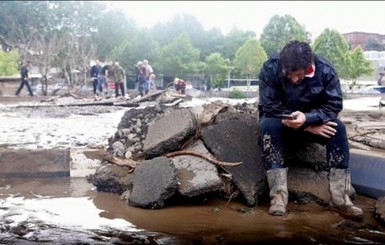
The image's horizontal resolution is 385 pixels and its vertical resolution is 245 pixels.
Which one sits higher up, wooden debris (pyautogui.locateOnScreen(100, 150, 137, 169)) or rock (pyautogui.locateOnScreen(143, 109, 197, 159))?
rock (pyautogui.locateOnScreen(143, 109, 197, 159))

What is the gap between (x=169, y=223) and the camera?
269 cm

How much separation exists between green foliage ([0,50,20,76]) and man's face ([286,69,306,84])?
25.6 meters

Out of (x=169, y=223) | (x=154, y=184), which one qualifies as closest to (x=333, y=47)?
(x=154, y=184)

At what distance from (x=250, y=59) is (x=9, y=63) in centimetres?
1512

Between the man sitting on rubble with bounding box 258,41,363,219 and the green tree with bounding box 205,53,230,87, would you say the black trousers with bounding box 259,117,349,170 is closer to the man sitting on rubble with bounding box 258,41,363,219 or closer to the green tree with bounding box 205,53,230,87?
the man sitting on rubble with bounding box 258,41,363,219

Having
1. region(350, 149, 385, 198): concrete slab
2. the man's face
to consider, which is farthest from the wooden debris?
region(350, 149, 385, 198): concrete slab

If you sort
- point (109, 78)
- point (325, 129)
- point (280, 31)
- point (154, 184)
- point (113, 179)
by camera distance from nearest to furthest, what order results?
point (325, 129), point (154, 184), point (113, 179), point (280, 31), point (109, 78)

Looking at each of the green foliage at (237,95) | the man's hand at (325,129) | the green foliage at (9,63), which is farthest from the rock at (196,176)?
the green foliage at (9,63)

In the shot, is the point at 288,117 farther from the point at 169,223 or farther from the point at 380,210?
the point at 169,223

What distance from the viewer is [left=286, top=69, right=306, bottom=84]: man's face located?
2873mm

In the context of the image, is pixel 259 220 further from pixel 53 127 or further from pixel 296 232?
pixel 53 127

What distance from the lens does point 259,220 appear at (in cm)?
279

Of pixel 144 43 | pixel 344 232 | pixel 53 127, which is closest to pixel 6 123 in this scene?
pixel 53 127

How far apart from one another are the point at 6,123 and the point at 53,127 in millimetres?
1298
